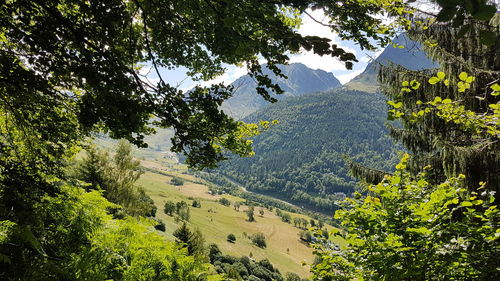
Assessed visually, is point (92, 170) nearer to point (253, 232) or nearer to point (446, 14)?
point (446, 14)

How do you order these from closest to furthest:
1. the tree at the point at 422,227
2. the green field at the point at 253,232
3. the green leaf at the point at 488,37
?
1. the green leaf at the point at 488,37
2. the tree at the point at 422,227
3. the green field at the point at 253,232

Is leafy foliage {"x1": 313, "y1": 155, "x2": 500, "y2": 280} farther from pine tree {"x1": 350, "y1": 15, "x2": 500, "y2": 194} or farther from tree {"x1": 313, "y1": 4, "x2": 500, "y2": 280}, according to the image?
pine tree {"x1": 350, "y1": 15, "x2": 500, "y2": 194}

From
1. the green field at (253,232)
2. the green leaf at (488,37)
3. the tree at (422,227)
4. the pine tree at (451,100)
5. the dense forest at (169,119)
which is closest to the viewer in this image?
the green leaf at (488,37)

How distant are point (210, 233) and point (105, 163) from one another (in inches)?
2460

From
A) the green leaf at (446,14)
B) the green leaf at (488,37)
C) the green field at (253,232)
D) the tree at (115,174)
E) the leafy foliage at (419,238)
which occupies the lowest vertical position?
the green field at (253,232)

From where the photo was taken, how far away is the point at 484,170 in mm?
7551

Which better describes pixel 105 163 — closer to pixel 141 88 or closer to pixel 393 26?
pixel 141 88

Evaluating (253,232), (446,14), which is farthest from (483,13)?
(253,232)

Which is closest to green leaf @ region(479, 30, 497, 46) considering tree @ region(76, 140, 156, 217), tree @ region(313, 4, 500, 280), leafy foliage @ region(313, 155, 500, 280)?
tree @ region(313, 4, 500, 280)

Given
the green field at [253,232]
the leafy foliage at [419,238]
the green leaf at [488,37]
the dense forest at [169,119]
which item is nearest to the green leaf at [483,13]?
the green leaf at [488,37]

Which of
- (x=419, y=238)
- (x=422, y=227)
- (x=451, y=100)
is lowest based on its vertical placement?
(x=419, y=238)

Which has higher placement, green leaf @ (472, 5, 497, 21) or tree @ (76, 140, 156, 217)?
green leaf @ (472, 5, 497, 21)

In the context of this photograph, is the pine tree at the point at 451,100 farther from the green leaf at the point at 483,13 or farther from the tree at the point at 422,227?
the green leaf at the point at 483,13

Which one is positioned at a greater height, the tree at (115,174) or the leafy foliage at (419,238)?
the leafy foliage at (419,238)
